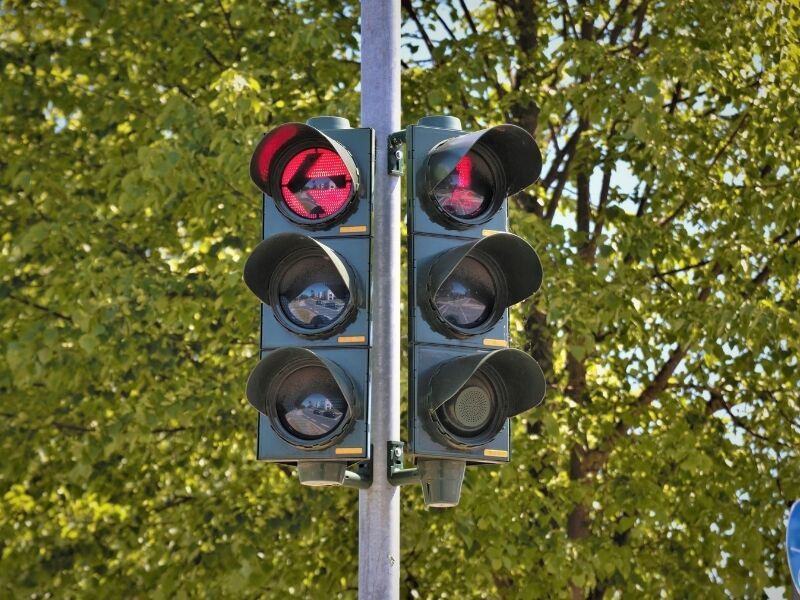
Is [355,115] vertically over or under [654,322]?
over

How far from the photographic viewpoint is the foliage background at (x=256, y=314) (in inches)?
404

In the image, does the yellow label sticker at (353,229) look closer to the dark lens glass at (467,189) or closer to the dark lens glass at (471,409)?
the dark lens glass at (467,189)

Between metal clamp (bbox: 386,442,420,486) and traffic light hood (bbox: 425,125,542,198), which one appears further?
traffic light hood (bbox: 425,125,542,198)

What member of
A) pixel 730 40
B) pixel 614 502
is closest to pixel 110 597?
pixel 614 502

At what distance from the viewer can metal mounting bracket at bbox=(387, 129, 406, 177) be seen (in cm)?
487

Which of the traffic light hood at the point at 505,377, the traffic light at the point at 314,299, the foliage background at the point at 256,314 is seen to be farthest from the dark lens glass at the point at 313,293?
the foliage background at the point at 256,314

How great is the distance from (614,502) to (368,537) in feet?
21.6

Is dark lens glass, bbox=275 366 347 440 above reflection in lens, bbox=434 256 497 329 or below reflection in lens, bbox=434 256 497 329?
below

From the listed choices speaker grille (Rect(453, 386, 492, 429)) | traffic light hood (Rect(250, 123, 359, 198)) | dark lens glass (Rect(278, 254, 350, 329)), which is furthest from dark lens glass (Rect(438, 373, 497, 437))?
traffic light hood (Rect(250, 123, 359, 198))

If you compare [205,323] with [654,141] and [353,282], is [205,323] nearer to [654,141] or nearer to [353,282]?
[654,141]

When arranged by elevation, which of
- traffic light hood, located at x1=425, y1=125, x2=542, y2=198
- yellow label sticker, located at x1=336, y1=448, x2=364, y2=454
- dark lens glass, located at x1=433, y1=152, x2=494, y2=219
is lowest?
yellow label sticker, located at x1=336, y1=448, x2=364, y2=454

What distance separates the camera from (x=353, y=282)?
180 inches

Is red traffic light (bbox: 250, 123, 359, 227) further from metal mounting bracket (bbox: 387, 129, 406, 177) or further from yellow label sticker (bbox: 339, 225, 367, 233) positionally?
metal mounting bracket (bbox: 387, 129, 406, 177)

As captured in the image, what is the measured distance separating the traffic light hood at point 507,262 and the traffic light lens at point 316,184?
0.47 m
